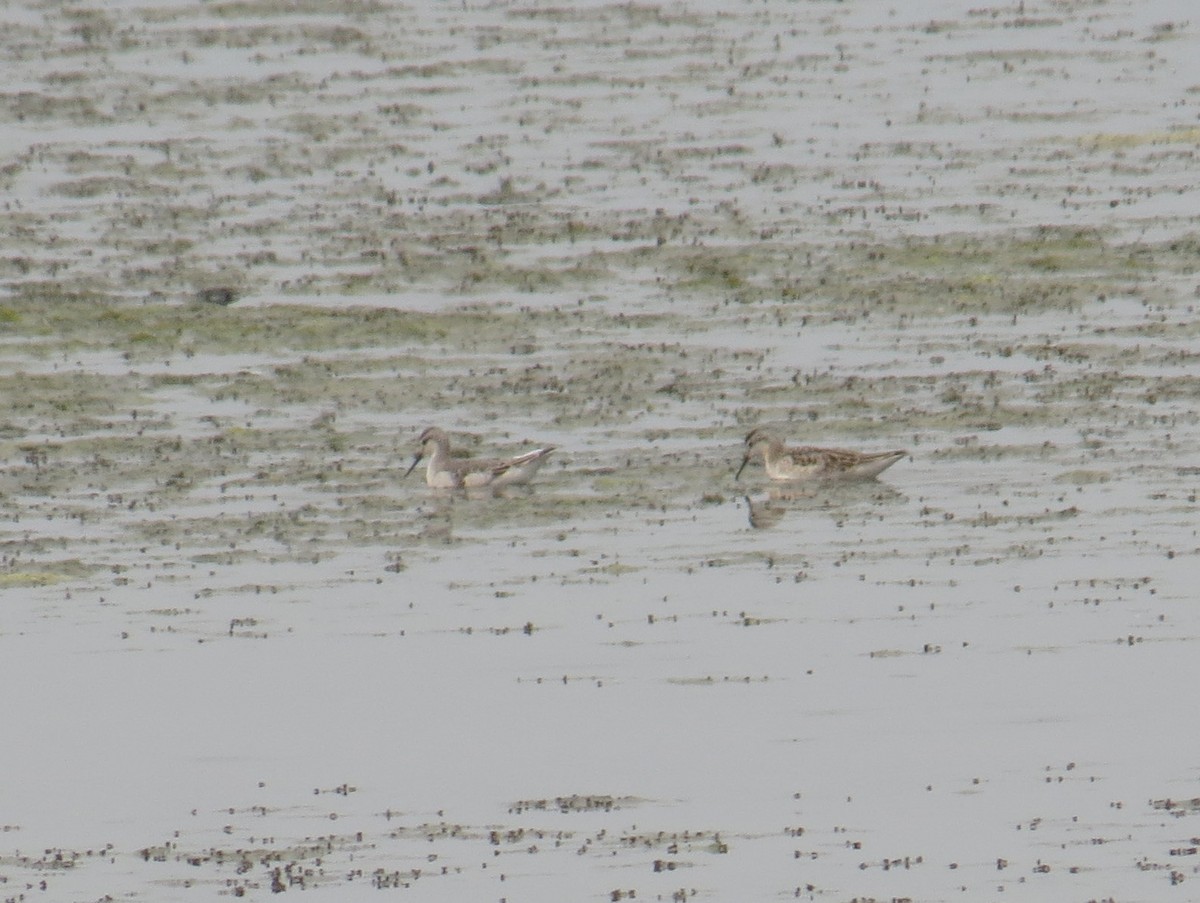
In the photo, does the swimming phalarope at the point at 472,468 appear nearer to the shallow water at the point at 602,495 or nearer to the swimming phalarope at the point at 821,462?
the shallow water at the point at 602,495

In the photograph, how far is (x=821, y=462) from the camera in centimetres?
1945

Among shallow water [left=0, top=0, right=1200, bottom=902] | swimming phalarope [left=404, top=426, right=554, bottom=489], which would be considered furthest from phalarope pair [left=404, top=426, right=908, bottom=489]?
shallow water [left=0, top=0, right=1200, bottom=902]

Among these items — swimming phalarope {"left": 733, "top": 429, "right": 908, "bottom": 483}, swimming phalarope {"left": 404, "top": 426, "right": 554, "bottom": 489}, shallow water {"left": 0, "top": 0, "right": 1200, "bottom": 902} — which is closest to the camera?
shallow water {"left": 0, "top": 0, "right": 1200, "bottom": 902}

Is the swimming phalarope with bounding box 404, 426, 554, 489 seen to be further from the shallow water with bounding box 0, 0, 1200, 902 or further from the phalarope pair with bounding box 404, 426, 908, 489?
the shallow water with bounding box 0, 0, 1200, 902

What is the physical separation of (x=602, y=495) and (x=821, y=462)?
4.45 ft

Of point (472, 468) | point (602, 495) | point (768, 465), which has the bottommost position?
point (602, 495)

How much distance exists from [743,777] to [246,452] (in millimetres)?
7614

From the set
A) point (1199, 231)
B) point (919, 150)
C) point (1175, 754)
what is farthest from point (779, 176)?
point (1175, 754)

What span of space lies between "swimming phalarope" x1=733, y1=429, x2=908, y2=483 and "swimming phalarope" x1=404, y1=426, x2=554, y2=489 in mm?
1221

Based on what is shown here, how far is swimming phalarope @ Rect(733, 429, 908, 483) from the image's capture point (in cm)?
1931

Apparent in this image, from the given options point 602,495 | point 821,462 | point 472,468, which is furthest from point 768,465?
point 472,468

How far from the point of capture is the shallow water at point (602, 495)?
1270 cm

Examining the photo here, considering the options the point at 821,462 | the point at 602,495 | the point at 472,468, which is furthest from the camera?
the point at 821,462

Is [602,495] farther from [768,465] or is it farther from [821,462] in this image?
[821,462]
